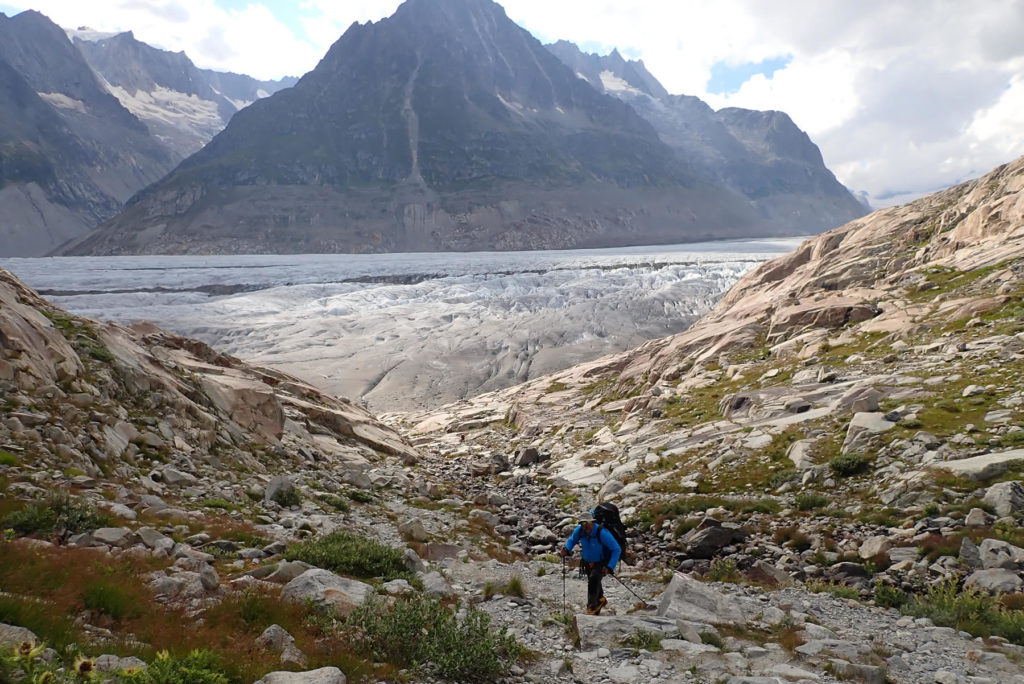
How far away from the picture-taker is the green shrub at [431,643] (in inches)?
248

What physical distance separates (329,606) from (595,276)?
317ft

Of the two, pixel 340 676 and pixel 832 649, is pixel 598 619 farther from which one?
pixel 340 676

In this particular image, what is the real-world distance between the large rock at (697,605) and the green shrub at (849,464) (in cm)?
670

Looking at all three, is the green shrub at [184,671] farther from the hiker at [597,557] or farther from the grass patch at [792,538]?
the grass patch at [792,538]

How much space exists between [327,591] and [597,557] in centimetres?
432

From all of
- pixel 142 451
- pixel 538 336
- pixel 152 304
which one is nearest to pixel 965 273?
pixel 142 451

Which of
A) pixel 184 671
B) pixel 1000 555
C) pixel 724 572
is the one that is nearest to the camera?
pixel 184 671

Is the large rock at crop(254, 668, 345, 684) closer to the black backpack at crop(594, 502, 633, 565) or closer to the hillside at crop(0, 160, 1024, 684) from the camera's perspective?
the hillside at crop(0, 160, 1024, 684)

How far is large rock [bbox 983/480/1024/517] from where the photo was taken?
436 inches

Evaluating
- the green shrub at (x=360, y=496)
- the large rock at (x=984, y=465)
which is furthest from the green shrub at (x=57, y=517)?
the large rock at (x=984, y=465)

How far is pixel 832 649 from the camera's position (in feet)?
25.2

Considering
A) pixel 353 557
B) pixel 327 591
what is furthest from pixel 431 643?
pixel 353 557

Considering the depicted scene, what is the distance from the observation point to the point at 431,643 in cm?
645

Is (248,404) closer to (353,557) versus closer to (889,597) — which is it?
(353,557)
